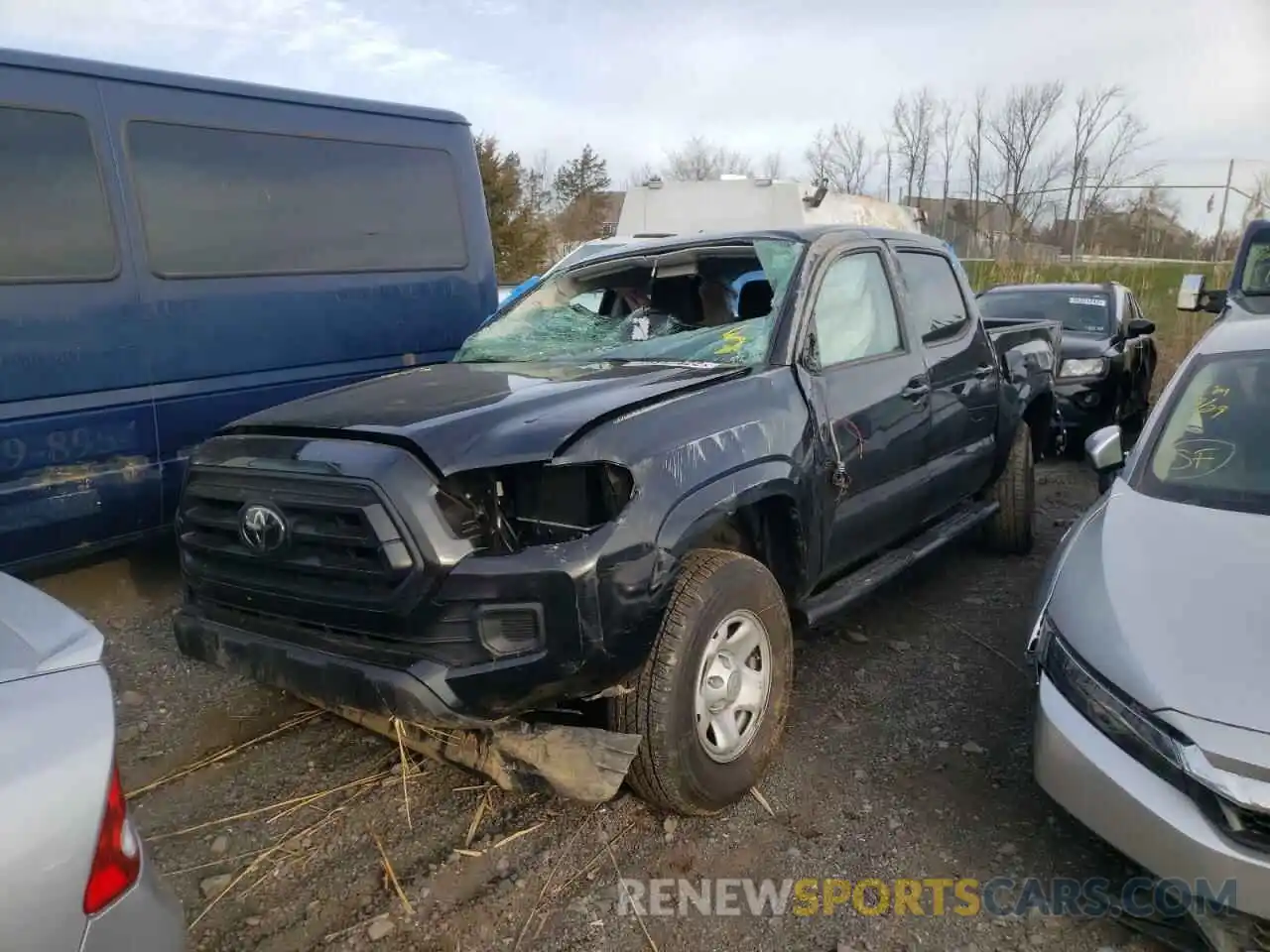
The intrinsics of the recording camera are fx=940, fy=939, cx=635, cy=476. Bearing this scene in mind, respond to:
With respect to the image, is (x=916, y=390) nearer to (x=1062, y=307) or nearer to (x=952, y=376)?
(x=952, y=376)

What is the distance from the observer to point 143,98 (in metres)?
4.66

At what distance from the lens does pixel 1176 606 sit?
8.43 feet

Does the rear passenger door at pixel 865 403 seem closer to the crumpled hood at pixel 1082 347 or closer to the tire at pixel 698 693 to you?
the tire at pixel 698 693

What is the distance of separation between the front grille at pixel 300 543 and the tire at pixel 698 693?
2.59 ft

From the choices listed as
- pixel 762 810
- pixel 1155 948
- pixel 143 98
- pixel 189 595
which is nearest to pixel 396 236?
pixel 143 98

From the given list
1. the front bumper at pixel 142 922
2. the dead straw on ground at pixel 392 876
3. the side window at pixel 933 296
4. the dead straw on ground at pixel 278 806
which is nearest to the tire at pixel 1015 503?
the side window at pixel 933 296

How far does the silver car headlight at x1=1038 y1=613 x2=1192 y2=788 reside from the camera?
2.28 meters

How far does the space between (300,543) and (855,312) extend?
8.16 feet

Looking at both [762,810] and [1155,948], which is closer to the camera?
[1155,948]

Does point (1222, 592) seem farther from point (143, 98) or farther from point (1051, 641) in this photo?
point (143, 98)

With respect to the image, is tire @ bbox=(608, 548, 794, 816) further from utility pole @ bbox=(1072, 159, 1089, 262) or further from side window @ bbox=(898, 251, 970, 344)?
utility pole @ bbox=(1072, 159, 1089, 262)

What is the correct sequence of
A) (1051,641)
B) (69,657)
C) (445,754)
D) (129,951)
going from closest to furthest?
(129,951), (69,657), (1051,641), (445,754)

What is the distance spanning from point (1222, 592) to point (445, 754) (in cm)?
237

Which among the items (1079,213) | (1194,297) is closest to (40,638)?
(1194,297)
